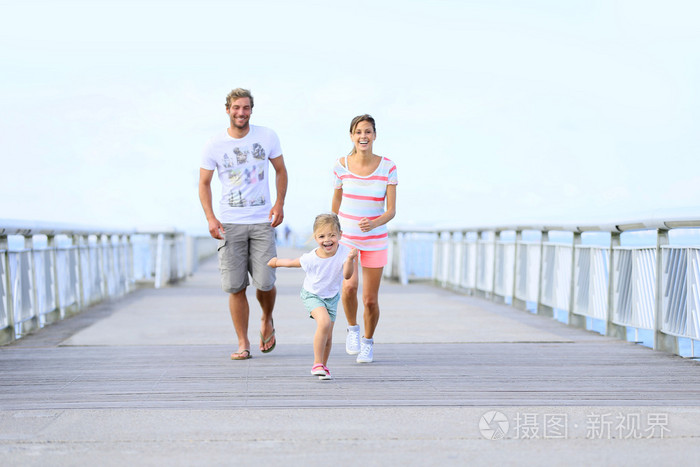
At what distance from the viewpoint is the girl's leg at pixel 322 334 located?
20.1ft

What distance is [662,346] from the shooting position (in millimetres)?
7770

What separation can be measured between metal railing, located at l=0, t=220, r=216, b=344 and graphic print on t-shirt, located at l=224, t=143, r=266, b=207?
7.87 feet

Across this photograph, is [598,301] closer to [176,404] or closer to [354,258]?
[354,258]

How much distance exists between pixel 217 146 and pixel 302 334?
9.14 feet

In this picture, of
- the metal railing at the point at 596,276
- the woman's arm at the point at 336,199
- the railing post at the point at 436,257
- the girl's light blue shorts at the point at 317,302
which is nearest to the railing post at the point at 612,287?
the metal railing at the point at 596,276

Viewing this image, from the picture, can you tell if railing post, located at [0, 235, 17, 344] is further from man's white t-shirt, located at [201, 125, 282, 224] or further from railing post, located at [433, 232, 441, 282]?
railing post, located at [433, 232, 441, 282]

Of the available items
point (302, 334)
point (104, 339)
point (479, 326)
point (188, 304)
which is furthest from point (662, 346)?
point (188, 304)

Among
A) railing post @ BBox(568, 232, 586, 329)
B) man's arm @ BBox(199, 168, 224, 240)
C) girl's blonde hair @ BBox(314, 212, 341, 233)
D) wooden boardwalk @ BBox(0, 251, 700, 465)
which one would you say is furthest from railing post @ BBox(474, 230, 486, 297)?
girl's blonde hair @ BBox(314, 212, 341, 233)

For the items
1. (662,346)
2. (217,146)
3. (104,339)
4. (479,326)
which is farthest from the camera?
(479,326)

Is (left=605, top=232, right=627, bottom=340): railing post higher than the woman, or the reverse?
the woman

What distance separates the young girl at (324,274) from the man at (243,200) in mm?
847

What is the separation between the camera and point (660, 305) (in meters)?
7.80

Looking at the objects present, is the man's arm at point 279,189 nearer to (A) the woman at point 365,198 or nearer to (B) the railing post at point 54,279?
(A) the woman at point 365,198

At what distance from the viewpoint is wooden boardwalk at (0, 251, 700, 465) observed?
4168 millimetres
